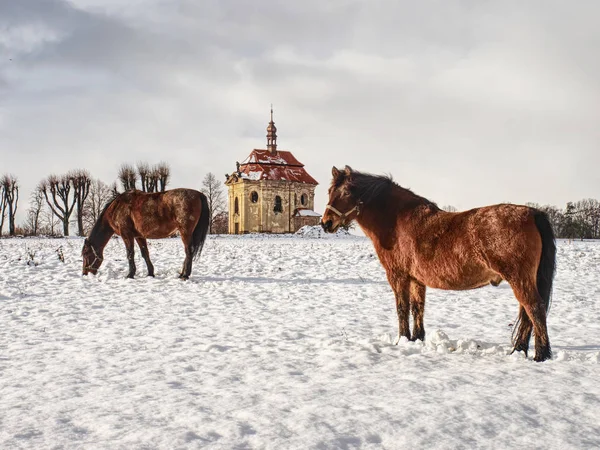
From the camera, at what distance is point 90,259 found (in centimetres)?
1215

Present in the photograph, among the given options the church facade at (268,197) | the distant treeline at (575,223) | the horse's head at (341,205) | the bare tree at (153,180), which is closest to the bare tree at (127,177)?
the bare tree at (153,180)

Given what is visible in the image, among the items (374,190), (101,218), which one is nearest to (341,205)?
(374,190)

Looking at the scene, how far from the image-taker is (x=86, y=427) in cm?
321

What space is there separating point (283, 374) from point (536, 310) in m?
2.48

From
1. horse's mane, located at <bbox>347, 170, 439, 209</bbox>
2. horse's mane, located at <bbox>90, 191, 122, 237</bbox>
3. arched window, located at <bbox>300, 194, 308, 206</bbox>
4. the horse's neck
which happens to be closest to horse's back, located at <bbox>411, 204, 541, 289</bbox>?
horse's mane, located at <bbox>347, 170, 439, 209</bbox>

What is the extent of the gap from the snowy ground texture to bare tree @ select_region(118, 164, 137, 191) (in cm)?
3506

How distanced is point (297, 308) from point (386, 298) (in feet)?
6.57

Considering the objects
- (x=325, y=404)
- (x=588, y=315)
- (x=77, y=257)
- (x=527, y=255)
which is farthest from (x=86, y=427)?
(x=77, y=257)

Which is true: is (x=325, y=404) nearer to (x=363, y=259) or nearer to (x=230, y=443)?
(x=230, y=443)

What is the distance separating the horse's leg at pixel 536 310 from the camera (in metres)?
4.72

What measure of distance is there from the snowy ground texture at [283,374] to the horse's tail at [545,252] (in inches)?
30.9

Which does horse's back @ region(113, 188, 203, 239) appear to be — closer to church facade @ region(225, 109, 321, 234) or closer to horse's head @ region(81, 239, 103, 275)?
horse's head @ region(81, 239, 103, 275)

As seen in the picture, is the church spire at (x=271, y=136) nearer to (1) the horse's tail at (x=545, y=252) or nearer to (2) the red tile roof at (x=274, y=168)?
(2) the red tile roof at (x=274, y=168)

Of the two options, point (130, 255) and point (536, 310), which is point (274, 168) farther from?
point (536, 310)
